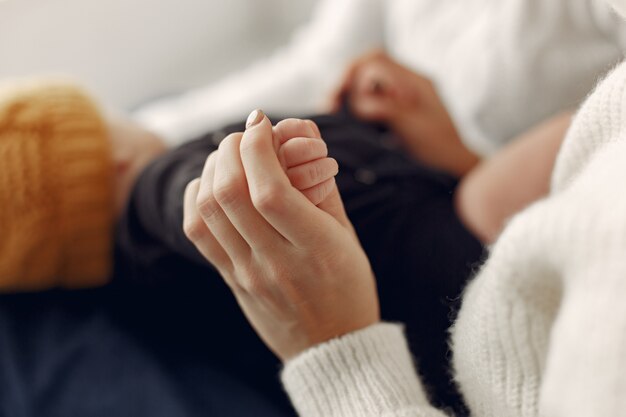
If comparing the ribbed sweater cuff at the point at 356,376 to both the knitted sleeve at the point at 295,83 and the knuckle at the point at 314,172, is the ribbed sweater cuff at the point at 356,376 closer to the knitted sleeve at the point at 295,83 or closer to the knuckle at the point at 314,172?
the knuckle at the point at 314,172

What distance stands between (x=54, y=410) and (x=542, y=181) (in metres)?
0.41

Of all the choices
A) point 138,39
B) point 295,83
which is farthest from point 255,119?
point 138,39

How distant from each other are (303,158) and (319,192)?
2cm

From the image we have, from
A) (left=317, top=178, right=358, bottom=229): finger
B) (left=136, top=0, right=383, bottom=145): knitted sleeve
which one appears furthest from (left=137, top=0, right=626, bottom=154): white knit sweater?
(left=317, top=178, right=358, bottom=229): finger

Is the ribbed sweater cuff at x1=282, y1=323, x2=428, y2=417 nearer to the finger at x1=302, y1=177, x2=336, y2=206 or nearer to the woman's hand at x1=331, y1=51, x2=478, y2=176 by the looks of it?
the finger at x1=302, y1=177, x2=336, y2=206

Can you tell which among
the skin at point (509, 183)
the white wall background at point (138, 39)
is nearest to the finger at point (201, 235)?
the skin at point (509, 183)

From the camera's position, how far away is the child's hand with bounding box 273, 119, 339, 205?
291 mm

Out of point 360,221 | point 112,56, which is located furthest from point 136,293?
point 112,56

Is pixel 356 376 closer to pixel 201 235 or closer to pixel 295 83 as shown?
pixel 201 235

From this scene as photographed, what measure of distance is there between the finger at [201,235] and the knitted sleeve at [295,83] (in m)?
0.42

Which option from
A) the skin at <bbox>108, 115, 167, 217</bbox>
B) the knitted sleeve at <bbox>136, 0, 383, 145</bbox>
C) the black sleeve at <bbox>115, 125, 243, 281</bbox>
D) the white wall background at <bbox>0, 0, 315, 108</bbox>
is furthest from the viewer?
the white wall background at <bbox>0, 0, 315, 108</bbox>

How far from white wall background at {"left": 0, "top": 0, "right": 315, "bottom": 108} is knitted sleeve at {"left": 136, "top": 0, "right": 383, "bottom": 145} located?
17cm

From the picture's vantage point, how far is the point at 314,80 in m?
0.84

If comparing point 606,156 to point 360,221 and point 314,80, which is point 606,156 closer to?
point 360,221
